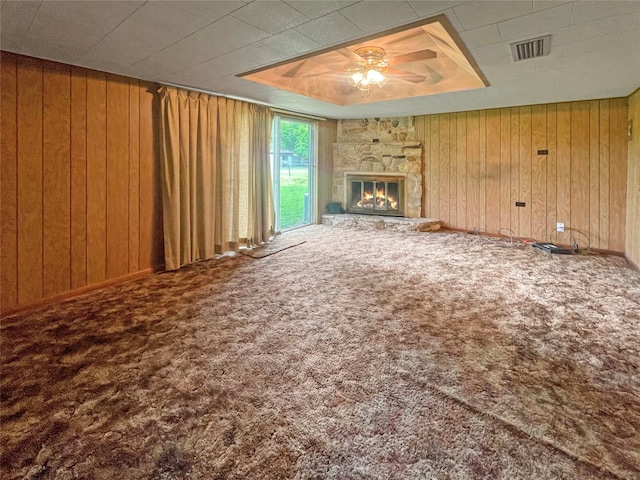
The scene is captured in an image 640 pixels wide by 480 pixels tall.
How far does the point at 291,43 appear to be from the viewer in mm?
2578

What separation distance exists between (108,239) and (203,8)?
239 centimetres

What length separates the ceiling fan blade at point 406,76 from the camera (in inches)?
161

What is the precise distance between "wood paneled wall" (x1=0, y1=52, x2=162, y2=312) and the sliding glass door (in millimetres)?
2212

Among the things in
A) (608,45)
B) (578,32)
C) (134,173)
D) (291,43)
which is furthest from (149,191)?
(608,45)

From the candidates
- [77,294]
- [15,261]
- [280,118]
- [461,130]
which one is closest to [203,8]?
[15,261]

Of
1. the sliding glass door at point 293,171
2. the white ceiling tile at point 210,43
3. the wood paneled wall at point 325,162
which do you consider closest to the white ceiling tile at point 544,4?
the white ceiling tile at point 210,43

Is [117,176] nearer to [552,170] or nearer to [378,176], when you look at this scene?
[378,176]

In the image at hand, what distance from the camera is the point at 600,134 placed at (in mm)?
4844

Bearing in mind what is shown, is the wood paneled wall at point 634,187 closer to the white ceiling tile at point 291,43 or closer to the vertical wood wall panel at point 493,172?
the vertical wood wall panel at point 493,172

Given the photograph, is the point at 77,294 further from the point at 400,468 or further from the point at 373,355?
the point at 400,468

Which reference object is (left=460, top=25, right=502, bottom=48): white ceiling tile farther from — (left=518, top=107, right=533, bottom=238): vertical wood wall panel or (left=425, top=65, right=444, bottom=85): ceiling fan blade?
(left=518, top=107, right=533, bottom=238): vertical wood wall panel

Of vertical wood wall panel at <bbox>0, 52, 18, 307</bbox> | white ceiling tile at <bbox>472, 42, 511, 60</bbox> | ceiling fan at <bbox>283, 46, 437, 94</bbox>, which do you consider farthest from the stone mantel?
vertical wood wall panel at <bbox>0, 52, 18, 307</bbox>

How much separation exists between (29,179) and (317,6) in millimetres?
2611

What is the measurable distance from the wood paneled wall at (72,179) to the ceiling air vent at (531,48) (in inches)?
134
